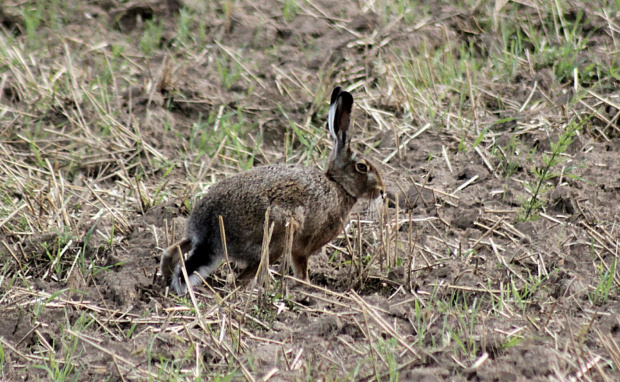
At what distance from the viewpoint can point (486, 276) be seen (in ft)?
16.7

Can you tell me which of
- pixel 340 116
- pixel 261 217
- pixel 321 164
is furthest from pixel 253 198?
pixel 321 164

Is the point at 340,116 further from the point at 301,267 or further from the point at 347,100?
the point at 301,267

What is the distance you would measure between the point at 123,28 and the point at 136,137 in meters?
1.99

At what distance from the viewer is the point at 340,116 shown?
17.3 ft

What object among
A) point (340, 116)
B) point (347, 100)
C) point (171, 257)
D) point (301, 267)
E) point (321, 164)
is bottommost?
point (321, 164)

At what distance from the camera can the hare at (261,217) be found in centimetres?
491

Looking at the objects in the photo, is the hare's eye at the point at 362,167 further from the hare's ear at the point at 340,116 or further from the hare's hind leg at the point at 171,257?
the hare's hind leg at the point at 171,257

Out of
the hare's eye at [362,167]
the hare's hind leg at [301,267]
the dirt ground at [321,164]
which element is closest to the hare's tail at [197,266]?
the dirt ground at [321,164]

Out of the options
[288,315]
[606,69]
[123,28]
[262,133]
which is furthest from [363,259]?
[123,28]

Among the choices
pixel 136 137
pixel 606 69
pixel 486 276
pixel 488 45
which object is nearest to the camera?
pixel 486 276

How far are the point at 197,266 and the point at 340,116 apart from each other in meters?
1.21

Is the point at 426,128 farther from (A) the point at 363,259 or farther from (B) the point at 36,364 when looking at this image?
(B) the point at 36,364

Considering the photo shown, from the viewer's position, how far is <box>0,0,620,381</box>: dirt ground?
4.19 m

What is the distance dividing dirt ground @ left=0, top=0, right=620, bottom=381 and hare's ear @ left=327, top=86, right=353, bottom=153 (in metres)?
0.55
